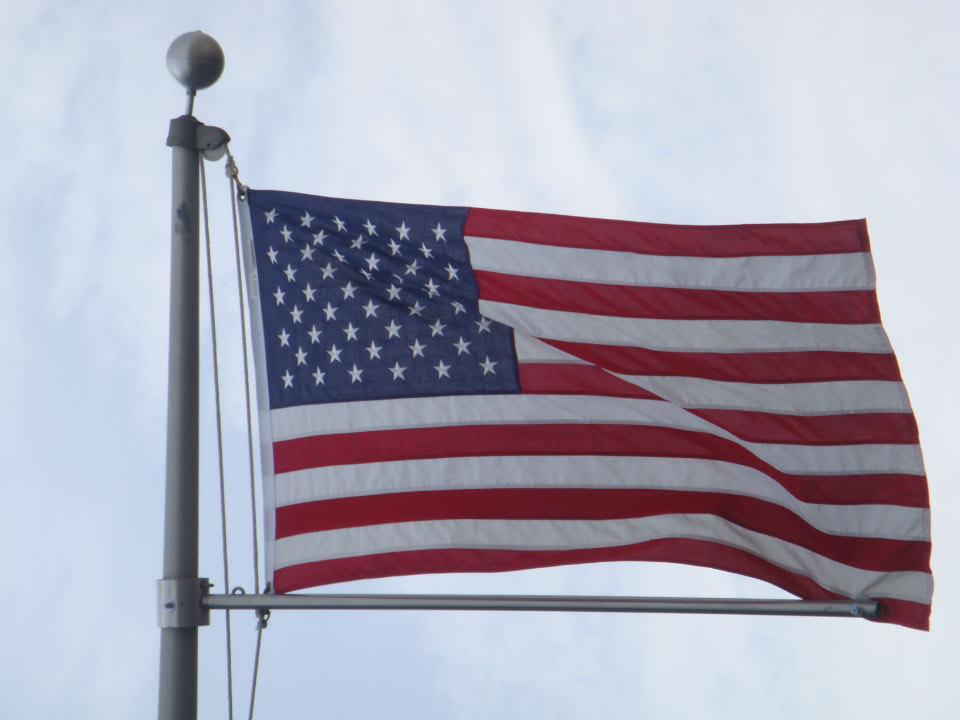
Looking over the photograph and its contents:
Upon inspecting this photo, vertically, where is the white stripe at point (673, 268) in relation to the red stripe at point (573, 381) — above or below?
above

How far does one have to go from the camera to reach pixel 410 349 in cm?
486

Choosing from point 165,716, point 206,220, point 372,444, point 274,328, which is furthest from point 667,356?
point 165,716

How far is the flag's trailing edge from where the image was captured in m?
4.68

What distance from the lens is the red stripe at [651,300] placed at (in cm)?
501

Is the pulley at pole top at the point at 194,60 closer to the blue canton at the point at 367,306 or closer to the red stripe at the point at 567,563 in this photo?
the blue canton at the point at 367,306

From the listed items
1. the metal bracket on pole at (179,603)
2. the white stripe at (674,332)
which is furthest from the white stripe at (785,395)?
the metal bracket on pole at (179,603)

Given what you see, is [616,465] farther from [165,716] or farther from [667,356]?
[165,716]

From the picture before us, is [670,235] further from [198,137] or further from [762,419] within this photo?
[198,137]

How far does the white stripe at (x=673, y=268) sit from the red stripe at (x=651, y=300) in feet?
0.10

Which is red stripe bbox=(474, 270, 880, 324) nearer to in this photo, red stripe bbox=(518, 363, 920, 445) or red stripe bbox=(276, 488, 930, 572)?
red stripe bbox=(518, 363, 920, 445)

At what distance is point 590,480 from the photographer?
4.82m

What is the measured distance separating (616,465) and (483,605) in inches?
36.2

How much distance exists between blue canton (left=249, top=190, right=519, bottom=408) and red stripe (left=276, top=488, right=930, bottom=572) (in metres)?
0.43

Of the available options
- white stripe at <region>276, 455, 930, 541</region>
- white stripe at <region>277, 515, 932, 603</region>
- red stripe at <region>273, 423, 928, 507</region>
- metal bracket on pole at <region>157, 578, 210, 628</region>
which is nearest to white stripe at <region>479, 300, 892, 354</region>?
red stripe at <region>273, 423, 928, 507</region>
